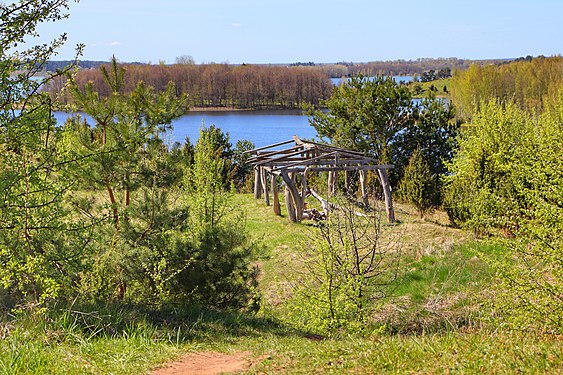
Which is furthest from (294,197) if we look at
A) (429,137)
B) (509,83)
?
(509,83)

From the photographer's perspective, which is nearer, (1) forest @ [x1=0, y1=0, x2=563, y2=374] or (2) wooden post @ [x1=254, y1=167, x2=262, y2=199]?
(1) forest @ [x1=0, y1=0, x2=563, y2=374]

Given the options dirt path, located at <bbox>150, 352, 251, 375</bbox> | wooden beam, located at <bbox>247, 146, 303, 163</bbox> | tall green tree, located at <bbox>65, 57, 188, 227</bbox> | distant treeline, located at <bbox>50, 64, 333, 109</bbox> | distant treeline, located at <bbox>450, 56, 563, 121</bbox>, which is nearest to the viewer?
dirt path, located at <bbox>150, 352, 251, 375</bbox>

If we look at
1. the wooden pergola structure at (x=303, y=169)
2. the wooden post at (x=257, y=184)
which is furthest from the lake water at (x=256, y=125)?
the wooden pergola structure at (x=303, y=169)

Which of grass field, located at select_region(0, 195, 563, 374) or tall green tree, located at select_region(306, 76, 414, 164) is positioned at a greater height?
tall green tree, located at select_region(306, 76, 414, 164)

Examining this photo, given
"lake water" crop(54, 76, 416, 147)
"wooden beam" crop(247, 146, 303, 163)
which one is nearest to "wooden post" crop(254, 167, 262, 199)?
"wooden beam" crop(247, 146, 303, 163)

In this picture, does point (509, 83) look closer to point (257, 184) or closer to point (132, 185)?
point (257, 184)

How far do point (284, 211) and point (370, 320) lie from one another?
11.1 m

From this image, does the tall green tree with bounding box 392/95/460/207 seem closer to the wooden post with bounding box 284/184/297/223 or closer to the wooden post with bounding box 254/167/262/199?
the wooden post with bounding box 254/167/262/199

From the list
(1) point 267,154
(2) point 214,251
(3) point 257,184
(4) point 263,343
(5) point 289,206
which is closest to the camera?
(4) point 263,343

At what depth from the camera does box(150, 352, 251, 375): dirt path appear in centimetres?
582

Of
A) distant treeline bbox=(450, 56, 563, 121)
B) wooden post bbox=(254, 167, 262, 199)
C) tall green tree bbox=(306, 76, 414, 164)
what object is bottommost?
wooden post bbox=(254, 167, 262, 199)

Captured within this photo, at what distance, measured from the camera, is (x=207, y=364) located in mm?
6164

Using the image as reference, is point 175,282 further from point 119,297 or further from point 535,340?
point 535,340

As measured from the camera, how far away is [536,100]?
55000 mm
